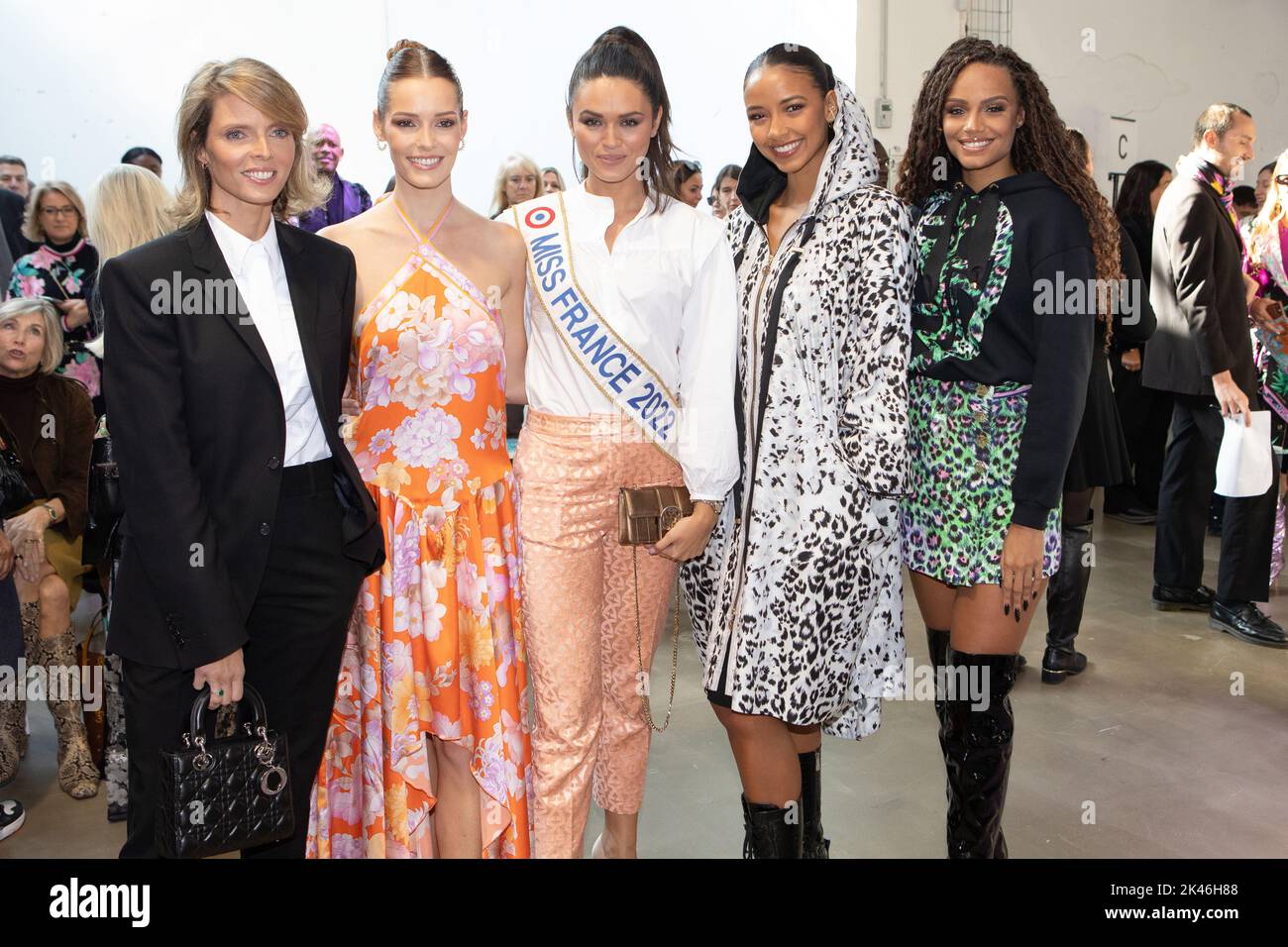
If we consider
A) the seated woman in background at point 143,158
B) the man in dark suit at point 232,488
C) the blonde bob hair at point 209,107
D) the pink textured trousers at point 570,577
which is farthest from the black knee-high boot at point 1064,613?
the seated woman in background at point 143,158

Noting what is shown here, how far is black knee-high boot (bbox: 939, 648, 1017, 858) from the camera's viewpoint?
210 cm

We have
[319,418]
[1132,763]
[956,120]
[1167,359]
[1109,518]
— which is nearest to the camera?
[319,418]

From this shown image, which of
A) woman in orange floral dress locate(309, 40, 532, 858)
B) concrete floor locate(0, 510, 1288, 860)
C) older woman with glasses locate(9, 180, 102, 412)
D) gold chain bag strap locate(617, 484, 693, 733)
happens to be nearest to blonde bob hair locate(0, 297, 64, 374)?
older woman with glasses locate(9, 180, 102, 412)

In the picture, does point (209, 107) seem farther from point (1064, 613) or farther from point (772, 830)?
point (1064, 613)

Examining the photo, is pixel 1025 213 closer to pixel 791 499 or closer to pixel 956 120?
pixel 956 120

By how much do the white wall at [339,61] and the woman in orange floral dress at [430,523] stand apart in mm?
4118

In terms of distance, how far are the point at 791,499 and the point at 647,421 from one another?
12.2 inches

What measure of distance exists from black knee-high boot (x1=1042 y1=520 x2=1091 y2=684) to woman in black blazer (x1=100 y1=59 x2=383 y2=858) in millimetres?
2557

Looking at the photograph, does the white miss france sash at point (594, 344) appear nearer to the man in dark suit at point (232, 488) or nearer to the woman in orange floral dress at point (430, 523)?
the woman in orange floral dress at point (430, 523)

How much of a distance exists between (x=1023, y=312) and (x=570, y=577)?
0.97m

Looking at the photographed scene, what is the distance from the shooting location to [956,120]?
2129mm

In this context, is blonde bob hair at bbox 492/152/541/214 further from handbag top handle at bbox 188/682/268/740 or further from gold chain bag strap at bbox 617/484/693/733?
handbag top handle at bbox 188/682/268/740

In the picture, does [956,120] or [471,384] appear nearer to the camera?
[471,384]

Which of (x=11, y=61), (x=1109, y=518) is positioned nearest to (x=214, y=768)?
(x=11, y=61)
